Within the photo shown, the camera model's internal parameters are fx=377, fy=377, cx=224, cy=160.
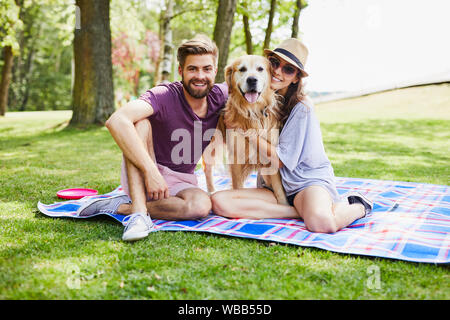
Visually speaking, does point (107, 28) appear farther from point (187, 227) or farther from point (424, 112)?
point (424, 112)

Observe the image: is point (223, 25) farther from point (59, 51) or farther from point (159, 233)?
point (59, 51)

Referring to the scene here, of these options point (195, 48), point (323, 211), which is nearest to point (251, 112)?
point (195, 48)

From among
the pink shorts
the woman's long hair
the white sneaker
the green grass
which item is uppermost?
the woman's long hair

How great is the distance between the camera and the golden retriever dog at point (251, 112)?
10.9 ft

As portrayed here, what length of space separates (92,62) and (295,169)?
24.2 feet

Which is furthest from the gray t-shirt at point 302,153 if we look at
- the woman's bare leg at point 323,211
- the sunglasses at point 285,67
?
the sunglasses at point 285,67

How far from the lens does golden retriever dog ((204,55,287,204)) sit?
3.33 meters

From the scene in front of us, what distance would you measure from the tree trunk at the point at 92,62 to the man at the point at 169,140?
6463mm

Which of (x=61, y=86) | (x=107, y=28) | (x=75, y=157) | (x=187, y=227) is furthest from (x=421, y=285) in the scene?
(x=61, y=86)

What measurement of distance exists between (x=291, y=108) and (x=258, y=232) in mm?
1204

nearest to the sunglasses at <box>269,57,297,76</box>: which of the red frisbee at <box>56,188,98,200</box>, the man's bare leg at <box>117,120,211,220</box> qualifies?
the man's bare leg at <box>117,120,211,220</box>

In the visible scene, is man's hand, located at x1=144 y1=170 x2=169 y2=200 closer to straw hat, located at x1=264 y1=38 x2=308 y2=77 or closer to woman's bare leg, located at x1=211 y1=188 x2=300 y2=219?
woman's bare leg, located at x1=211 y1=188 x2=300 y2=219

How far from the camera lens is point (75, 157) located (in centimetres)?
664

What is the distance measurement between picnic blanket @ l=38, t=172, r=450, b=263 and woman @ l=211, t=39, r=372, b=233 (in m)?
0.11
